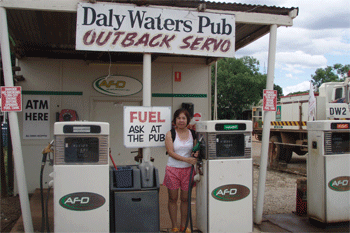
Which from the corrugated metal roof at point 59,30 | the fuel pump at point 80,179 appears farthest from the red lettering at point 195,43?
the fuel pump at point 80,179

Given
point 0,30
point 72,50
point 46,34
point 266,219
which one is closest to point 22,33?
point 46,34

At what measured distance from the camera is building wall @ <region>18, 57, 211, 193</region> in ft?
24.7

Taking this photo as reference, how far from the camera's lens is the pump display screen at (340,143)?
17.2 feet

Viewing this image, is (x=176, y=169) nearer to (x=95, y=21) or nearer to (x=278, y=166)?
(x=95, y=21)

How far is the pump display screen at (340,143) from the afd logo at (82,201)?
3.68 m

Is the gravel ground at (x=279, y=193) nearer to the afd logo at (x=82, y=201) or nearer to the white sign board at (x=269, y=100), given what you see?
the white sign board at (x=269, y=100)

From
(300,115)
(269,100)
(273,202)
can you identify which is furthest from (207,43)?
(300,115)

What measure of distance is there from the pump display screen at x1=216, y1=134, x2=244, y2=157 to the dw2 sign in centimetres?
386

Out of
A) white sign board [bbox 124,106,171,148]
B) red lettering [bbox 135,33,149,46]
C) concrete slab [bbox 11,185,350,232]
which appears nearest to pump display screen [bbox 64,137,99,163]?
white sign board [bbox 124,106,171,148]

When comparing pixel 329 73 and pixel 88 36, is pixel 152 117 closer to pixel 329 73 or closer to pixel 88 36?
pixel 88 36

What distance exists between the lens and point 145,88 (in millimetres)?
5172

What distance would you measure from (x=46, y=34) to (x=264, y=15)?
4.31 metres

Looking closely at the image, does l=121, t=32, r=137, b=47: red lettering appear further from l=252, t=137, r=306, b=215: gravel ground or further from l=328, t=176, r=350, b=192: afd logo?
l=252, t=137, r=306, b=215: gravel ground

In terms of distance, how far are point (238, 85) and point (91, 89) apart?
2719cm
